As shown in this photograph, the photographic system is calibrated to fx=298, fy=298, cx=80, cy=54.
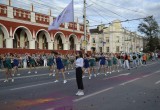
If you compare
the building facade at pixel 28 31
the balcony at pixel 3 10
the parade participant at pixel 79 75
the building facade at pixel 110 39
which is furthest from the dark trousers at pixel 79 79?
the building facade at pixel 110 39

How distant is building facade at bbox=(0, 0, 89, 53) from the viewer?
119 ft

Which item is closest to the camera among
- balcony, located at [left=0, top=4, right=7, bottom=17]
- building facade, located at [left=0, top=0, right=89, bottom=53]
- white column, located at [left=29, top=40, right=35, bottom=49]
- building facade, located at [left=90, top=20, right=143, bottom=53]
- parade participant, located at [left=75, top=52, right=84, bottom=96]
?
parade participant, located at [left=75, top=52, right=84, bottom=96]

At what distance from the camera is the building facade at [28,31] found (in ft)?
119

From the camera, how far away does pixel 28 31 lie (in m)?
39.8

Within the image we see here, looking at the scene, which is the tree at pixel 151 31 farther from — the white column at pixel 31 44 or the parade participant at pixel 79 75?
the parade participant at pixel 79 75

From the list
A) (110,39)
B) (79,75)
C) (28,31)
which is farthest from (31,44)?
(110,39)

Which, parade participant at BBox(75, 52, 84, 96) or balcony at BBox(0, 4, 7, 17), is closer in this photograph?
parade participant at BBox(75, 52, 84, 96)

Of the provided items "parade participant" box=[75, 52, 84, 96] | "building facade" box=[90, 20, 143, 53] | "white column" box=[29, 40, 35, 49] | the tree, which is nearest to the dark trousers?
"parade participant" box=[75, 52, 84, 96]

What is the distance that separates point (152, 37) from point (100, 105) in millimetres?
91597

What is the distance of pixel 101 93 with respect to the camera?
1223 centimetres

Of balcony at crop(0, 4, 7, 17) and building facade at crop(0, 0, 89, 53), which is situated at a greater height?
balcony at crop(0, 4, 7, 17)

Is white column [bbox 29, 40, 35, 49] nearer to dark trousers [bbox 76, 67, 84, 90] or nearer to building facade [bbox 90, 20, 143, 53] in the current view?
dark trousers [bbox 76, 67, 84, 90]

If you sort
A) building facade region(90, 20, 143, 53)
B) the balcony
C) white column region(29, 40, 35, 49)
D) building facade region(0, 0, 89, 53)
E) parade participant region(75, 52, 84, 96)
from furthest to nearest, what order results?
building facade region(90, 20, 143, 53)
white column region(29, 40, 35, 49)
building facade region(0, 0, 89, 53)
the balcony
parade participant region(75, 52, 84, 96)

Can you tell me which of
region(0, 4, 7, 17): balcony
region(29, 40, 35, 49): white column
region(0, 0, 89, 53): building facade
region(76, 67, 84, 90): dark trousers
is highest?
region(0, 4, 7, 17): balcony
